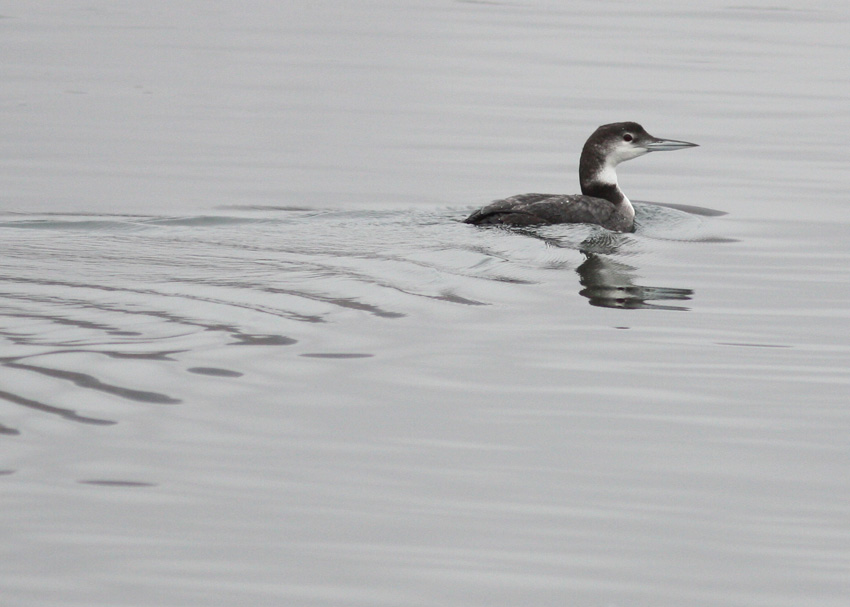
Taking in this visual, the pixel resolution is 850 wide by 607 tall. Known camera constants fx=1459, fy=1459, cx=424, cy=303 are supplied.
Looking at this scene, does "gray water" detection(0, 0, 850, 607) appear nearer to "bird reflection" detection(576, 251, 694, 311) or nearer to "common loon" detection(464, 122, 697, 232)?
"bird reflection" detection(576, 251, 694, 311)

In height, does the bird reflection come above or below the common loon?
below

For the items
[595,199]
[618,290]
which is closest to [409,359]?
[618,290]

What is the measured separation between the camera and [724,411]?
22.2ft

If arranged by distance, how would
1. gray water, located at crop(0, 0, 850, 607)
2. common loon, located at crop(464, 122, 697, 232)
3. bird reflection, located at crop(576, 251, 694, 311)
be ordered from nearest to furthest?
1. gray water, located at crop(0, 0, 850, 607)
2. bird reflection, located at crop(576, 251, 694, 311)
3. common loon, located at crop(464, 122, 697, 232)

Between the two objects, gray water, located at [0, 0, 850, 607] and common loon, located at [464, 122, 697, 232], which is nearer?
gray water, located at [0, 0, 850, 607]

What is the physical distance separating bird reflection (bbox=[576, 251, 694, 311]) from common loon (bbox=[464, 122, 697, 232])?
107cm

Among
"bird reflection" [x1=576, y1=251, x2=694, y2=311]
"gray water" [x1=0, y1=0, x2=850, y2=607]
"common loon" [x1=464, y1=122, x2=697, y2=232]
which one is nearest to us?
"gray water" [x1=0, y1=0, x2=850, y2=607]

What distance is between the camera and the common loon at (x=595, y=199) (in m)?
11.4

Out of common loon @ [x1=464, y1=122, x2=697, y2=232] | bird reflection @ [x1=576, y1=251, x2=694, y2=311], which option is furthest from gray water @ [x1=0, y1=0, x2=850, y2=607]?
common loon @ [x1=464, y1=122, x2=697, y2=232]

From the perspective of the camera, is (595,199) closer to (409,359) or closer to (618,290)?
(618,290)

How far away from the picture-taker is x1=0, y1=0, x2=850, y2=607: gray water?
4.99 metres

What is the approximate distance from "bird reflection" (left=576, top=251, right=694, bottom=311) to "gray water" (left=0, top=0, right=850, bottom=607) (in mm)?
40

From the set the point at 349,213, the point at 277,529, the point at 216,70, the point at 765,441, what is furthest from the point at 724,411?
the point at 216,70

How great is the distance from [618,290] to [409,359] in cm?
256
